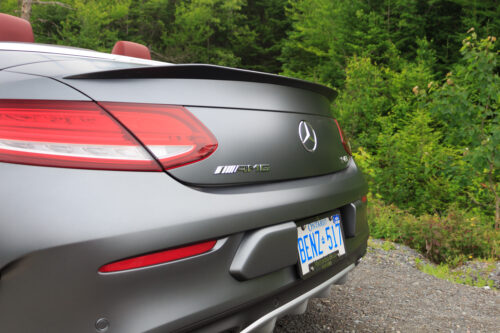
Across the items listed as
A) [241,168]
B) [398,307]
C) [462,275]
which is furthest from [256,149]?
[462,275]

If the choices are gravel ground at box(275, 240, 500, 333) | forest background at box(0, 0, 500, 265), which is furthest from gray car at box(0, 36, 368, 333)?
forest background at box(0, 0, 500, 265)

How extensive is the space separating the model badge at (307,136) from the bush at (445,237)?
3.19 meters

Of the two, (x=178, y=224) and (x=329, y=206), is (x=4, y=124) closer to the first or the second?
(x=178, y=224)

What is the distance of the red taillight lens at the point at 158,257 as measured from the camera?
1031 mm

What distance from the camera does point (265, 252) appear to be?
1.32 meters

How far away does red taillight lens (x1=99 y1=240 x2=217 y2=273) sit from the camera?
40.6 inches

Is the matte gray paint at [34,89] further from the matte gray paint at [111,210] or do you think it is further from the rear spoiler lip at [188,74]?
the matte gray paint at [111,210]

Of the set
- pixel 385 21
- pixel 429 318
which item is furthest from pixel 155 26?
pixel 429 318

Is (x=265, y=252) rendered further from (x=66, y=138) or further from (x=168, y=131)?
(x=66, y=138)

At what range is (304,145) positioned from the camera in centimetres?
162

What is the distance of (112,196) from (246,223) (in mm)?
428

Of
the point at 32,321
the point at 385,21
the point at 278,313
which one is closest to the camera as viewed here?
the point at 32,321

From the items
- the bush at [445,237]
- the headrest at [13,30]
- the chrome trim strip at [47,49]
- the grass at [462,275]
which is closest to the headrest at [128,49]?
the headrest at [13,30]

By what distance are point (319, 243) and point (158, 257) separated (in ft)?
2.52
